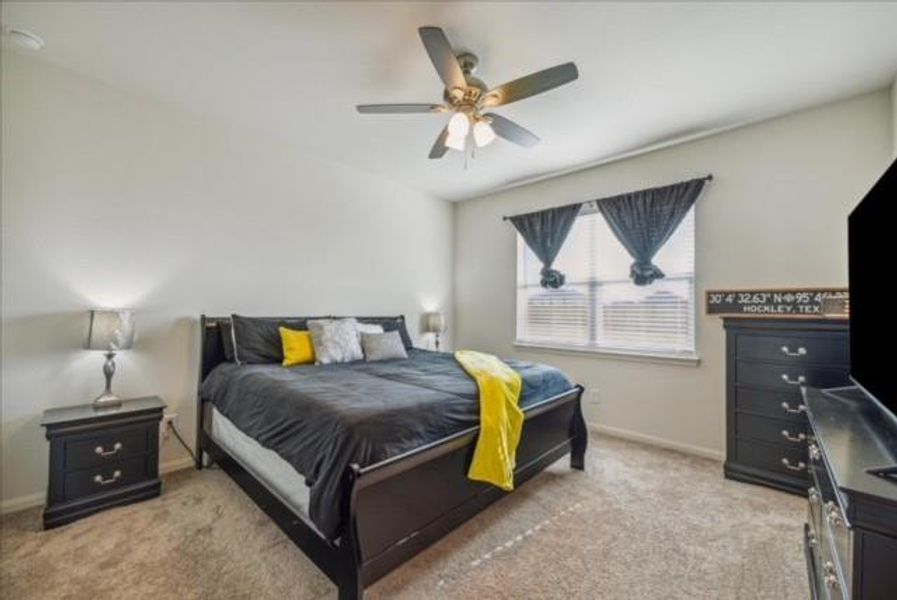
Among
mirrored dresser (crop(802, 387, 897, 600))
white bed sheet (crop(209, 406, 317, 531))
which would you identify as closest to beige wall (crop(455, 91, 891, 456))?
mirrored dresser (crop(802, 387, 897, 600))

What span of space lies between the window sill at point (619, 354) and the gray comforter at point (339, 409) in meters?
1.09

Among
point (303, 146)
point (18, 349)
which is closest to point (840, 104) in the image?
point (303, 146)

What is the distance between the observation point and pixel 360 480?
1.44 metres

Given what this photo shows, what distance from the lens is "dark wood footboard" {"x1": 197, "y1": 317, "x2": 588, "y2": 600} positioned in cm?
145

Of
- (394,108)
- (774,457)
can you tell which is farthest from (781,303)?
(394,108)

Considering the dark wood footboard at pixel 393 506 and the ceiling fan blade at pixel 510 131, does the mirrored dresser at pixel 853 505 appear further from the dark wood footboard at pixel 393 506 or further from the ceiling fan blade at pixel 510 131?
the ceiling fan blade at pixel 510 131

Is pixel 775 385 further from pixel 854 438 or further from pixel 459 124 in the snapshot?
pixel 459 124

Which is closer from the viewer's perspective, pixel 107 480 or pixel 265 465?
pixel 265 465

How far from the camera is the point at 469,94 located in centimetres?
216

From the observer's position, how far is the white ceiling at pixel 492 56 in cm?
193

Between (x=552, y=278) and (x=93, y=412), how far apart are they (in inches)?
151

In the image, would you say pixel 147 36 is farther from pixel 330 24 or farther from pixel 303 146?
pixel 303 146

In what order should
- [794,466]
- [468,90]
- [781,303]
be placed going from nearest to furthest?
[468,90]
[794,466]
[781,303]

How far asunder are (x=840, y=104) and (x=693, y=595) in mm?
3292
